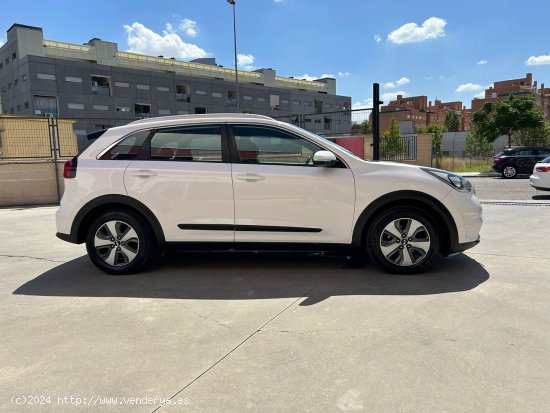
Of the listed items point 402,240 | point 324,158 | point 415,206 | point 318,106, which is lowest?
point 402,240

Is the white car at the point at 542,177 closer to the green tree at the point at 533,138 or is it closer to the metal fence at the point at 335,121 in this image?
the metal fence at the point at 335,121

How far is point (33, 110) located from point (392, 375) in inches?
2066

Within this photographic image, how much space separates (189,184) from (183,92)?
2284 inches

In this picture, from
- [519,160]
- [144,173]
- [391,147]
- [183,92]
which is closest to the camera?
[144,173]

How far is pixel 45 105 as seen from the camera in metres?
46.9

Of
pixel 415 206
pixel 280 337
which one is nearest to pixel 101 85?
pixel 415 206

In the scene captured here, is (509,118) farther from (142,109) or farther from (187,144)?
(142,109)

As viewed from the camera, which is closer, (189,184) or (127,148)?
(189,184)

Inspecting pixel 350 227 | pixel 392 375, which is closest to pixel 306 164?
pixel 350 227

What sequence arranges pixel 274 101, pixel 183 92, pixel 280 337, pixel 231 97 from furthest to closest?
1. pixel 274 101
2. pixel 231 97
3. pixel 183 92
4. pixel 280 337

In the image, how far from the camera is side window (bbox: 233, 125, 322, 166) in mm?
4320

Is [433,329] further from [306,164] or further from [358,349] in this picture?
[306,164]

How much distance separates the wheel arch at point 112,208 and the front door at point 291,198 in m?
0.88

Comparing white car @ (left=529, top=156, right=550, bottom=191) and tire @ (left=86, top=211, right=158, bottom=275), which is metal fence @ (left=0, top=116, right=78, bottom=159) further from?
white car @ (left=529, top=156, right=550, bottom=191)
